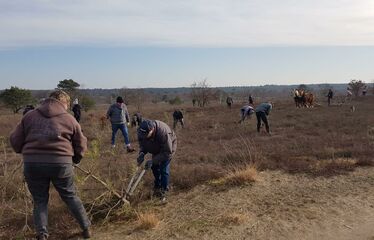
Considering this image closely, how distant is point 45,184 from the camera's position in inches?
209

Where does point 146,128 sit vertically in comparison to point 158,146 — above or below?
above

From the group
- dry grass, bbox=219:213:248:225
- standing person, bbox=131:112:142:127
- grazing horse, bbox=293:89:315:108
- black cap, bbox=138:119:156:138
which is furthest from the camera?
grazing horse, bbox=293:89:315:108

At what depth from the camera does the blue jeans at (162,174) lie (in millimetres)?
7034

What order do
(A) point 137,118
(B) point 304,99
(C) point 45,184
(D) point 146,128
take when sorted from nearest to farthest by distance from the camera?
1. (C) point 45,184
2. (D) point 146,128
3. (A) point 137,118
4. (B) point 304,99

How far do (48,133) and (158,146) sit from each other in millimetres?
2138

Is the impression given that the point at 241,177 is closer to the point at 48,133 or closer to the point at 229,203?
the point at 229,203

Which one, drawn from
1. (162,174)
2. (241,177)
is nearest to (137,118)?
(241,177)

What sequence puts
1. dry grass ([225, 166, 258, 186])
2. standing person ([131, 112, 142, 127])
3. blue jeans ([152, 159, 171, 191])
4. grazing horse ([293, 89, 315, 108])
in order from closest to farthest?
blue jeans ([152, 159, 171, 191]) → dry grass ([225, 166, 258, 186]) → standing person ([131, 112, 142, 127]) → grazing horse ([293, 89, 315, 108])

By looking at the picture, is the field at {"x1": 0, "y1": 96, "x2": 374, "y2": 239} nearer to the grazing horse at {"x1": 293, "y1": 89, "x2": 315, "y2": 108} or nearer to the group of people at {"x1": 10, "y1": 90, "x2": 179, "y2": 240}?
the group of people at {"x1": 10, "y1": 90, "x2": 179, "y2": 240}

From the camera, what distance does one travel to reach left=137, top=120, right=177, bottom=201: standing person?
22.0 ft

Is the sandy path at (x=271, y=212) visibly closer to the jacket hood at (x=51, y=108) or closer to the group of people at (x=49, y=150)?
the group of people at (x=49, y=150)

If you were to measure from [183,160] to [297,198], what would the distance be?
13.9 ft

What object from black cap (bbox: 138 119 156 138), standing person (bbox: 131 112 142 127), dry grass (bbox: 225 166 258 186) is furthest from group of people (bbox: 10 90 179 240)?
standing person (bbox: 131 112 142 127)

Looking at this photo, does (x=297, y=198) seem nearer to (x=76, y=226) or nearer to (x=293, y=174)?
(x=293, y=174)
